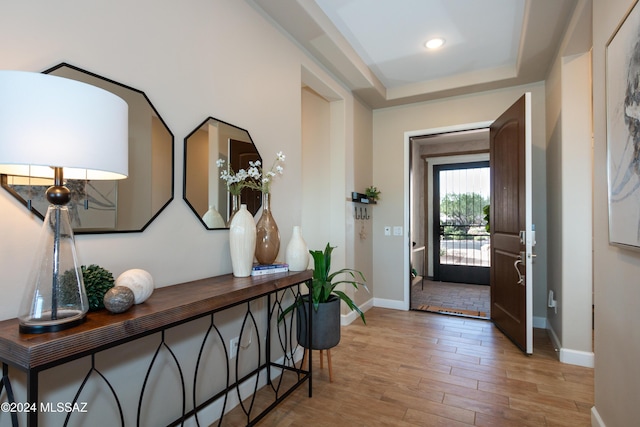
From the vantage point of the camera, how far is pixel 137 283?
117 centimetres

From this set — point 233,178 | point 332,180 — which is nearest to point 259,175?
point 233,178

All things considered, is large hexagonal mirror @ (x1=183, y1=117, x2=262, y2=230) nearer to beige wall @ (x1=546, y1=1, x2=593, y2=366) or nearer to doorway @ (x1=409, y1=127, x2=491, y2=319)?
beige wall @ (x1=546, y1=1, x2=593, y2=366)

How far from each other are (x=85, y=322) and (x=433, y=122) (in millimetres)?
3861

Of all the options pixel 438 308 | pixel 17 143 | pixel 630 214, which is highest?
pixel 17 143

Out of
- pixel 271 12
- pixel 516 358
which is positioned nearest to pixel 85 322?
pixel 271 12

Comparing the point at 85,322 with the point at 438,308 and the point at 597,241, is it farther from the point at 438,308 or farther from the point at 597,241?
the point at 438,308

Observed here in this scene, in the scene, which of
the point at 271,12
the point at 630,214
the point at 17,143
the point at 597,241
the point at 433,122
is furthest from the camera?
the point at 433,122

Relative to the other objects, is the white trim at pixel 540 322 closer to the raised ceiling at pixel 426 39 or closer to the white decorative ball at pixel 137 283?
the raised ceiling at pixel 426 39

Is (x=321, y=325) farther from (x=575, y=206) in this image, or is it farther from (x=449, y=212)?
(x=449, y=212)

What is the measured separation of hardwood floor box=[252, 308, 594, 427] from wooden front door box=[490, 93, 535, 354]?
0.26m

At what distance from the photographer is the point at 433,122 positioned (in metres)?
3.88

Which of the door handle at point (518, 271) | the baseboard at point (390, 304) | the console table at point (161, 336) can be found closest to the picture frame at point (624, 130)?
the door handle at point (518, 271)

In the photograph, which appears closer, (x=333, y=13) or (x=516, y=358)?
(x=333, y=13)

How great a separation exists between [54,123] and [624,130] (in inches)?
78.1
